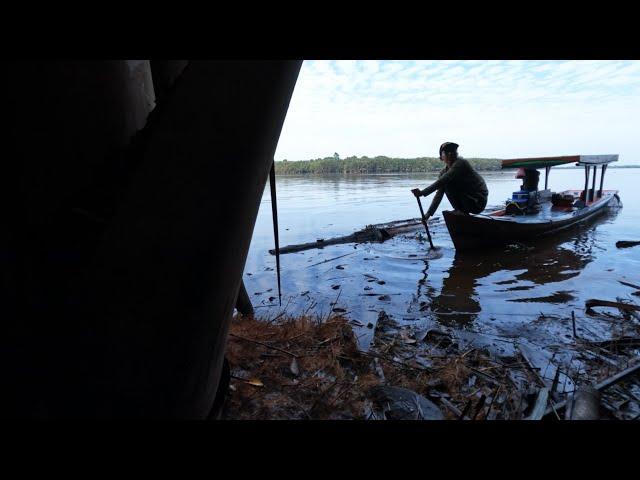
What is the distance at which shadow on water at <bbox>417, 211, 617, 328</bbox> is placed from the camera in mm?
6949

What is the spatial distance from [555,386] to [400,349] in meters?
1.77

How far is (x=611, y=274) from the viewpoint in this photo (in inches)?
349

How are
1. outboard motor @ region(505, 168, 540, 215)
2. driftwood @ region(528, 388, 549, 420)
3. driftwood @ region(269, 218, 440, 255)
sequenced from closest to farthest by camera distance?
1. driftwood @ region(528, 388, 549, 420)
2. driftwood @ region(269, 218, 440, 255)
3. outboard motor @ region(505, 168, 540, 215)

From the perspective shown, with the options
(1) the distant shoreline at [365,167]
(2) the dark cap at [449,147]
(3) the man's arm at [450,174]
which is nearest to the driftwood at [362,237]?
(3) the man's arm at [450,174]

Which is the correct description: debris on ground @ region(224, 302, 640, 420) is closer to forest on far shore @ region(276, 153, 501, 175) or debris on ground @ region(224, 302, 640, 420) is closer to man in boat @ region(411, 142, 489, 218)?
man in boat @ region(411, 142, 489, 218)

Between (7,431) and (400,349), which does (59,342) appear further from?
(400,349)

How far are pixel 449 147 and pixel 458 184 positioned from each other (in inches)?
46.8

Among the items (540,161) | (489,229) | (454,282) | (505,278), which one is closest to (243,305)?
(454,282)

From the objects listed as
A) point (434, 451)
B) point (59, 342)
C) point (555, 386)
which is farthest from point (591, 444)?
point (555, 386)

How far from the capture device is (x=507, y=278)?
8.81 metres

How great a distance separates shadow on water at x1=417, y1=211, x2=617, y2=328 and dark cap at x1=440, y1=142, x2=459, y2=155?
347cm

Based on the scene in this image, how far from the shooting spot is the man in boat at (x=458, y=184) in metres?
9.86

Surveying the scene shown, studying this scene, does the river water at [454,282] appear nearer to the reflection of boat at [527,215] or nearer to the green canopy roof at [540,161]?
the reflection of boat at [527,215]

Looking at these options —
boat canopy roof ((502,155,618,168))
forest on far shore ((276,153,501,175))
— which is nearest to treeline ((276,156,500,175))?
forest on far shore ((276,153,501,175))
